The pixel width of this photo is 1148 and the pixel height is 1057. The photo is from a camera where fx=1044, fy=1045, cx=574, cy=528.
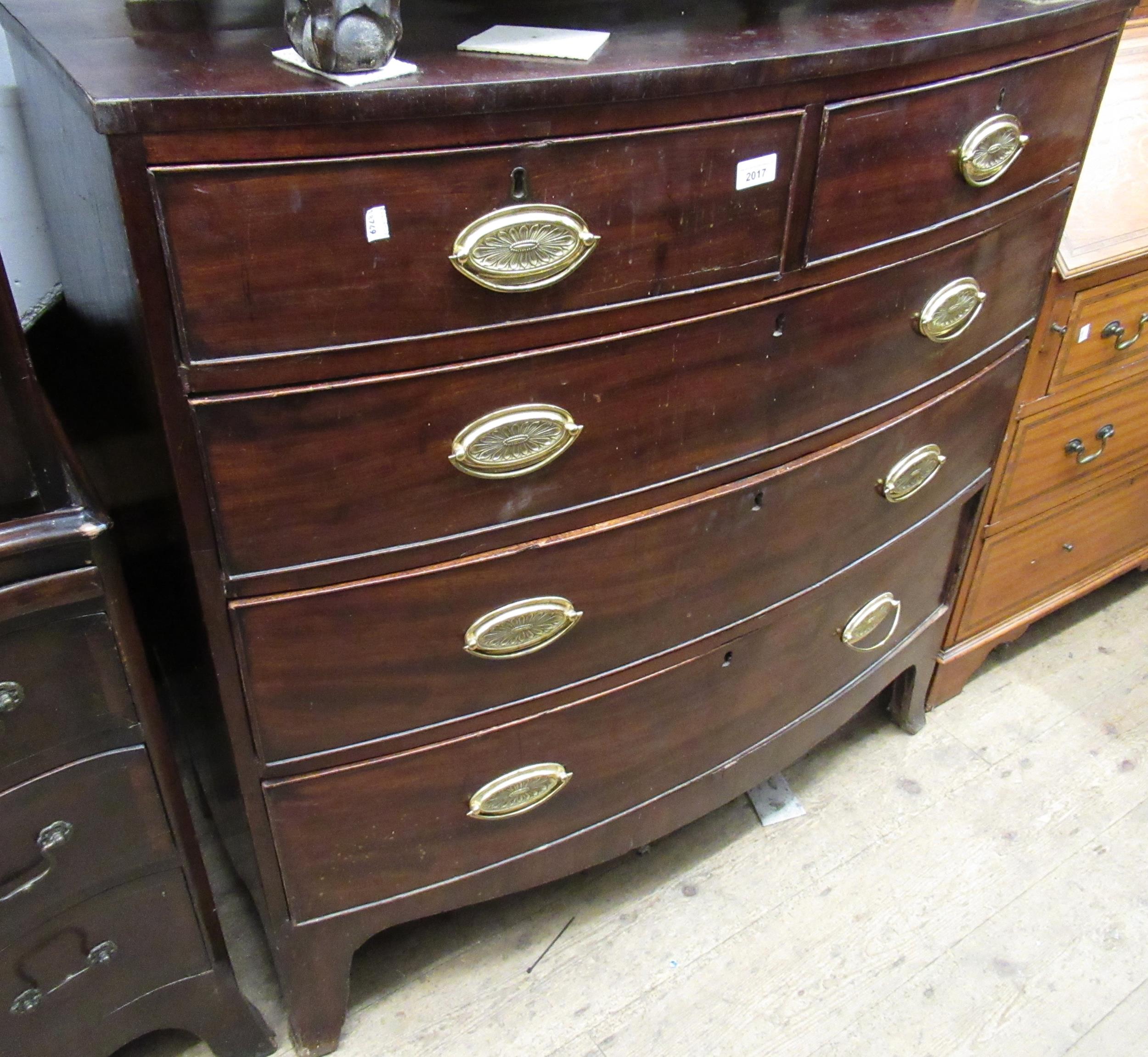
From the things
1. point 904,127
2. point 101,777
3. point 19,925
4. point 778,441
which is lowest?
point 19,925

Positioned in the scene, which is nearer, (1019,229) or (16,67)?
(16,67)

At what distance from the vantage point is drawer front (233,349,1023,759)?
88cm

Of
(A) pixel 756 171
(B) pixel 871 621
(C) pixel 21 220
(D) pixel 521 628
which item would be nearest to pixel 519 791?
(D) pixel 521 628

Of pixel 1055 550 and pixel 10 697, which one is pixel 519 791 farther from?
pixel 1055 550

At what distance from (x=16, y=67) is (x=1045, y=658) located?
1682mm

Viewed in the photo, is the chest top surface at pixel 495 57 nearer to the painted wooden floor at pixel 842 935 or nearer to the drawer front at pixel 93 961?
the drawer front at pixel 93 961

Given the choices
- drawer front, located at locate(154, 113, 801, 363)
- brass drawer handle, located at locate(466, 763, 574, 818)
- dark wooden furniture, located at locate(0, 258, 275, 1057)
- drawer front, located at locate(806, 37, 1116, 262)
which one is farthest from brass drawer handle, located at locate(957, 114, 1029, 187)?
dark wooden furniture, located at locate(0, 258, 275, 1057)

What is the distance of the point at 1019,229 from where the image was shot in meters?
1.15

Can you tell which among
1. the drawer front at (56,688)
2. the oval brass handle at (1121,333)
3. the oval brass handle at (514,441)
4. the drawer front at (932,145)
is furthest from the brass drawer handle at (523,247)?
the oval brass handle at (1121,333)

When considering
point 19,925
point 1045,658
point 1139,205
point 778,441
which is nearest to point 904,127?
point 778,441

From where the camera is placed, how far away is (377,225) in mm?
704

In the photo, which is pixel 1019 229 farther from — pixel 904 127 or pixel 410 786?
pixel 410 786

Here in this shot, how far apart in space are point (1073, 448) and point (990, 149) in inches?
26.0

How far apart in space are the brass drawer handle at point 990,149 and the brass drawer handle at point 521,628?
560 millimetres
